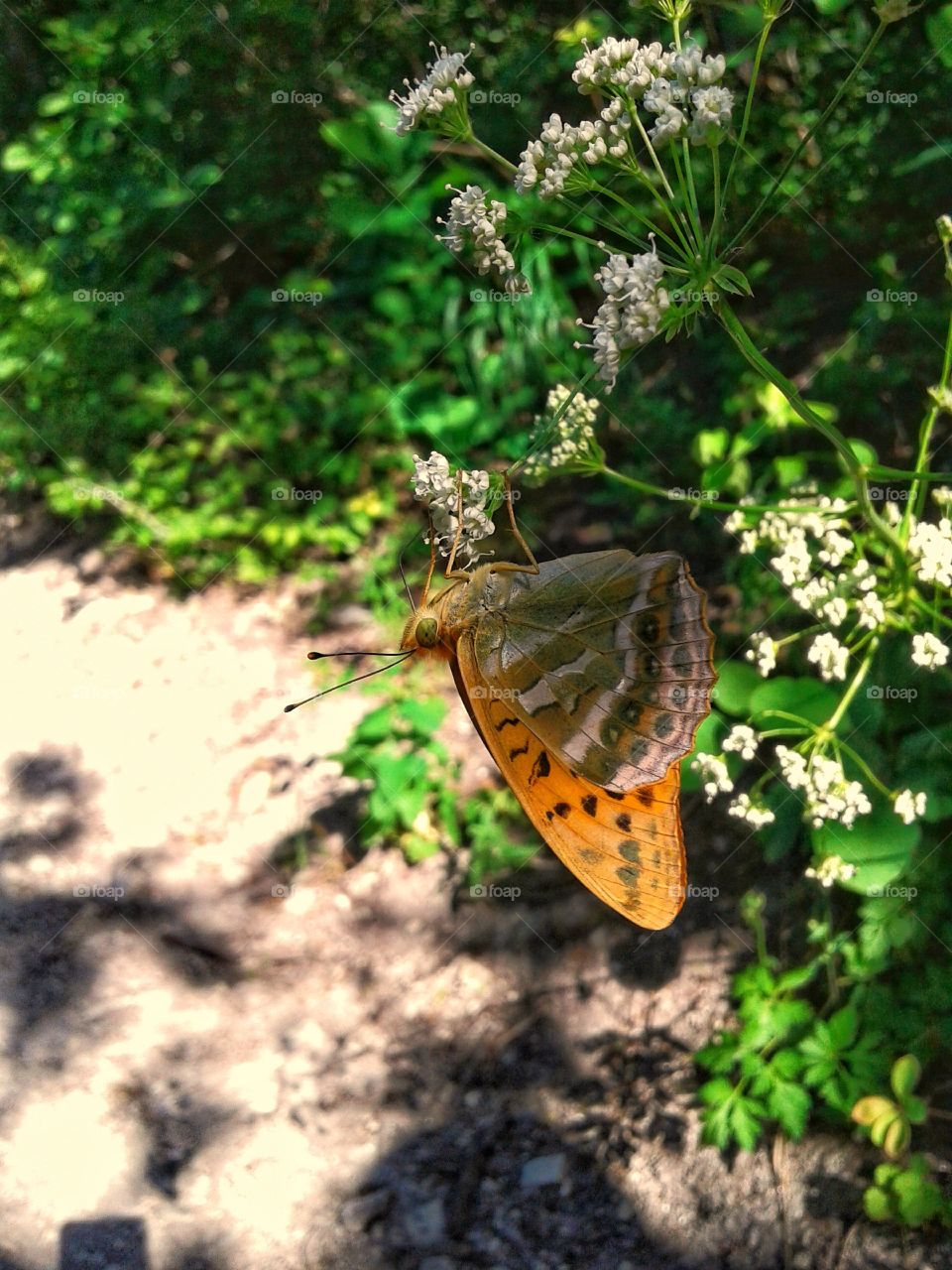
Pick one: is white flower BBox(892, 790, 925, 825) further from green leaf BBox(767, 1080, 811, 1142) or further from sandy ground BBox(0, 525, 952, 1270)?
sandy ground BBox(0, 525, 952, 1270)

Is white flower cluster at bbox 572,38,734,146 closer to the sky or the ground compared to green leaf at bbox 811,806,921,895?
closer to the sky

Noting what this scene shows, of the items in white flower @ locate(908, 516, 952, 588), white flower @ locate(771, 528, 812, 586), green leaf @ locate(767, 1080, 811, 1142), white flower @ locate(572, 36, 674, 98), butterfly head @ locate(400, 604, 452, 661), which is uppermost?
white flower @ locate(572, 36, 674, 98)

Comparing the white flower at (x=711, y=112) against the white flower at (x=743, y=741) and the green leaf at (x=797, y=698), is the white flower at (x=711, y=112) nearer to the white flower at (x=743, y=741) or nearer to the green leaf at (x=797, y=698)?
the white flower at (x=743, y=741)

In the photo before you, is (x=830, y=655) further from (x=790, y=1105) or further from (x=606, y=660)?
(x=790, y=1105)

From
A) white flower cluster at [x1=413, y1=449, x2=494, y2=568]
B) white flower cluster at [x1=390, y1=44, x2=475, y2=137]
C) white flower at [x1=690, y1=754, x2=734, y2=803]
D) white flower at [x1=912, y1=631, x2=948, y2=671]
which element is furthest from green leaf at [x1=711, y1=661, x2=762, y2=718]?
white flower cluster at [x1=390, y1=44, x2=475, y2=137]

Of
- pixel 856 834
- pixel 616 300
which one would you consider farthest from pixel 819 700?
pixel 616 300

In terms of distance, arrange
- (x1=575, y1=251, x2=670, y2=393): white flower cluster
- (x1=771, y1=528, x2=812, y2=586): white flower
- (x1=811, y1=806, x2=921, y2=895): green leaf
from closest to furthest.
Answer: (x1=575, y1=251, x2=670, y2=393): white flower cluster → (x1=771, y1=528, x2=812, y2=586): white flower → (x1=811, y1=806, x2=921, y2=895): green leaf

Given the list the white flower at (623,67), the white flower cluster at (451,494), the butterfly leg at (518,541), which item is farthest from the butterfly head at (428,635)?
the white flower at (623,67)
